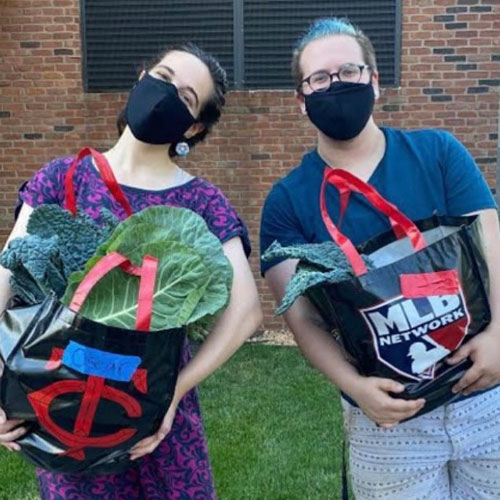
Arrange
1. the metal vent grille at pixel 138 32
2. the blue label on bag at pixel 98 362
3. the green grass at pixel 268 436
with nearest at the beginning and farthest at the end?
Answer: the blue label on bag at pixel 98 362 → the green grass at pixel 268 436 → the metal vent grille at pixel 138 32

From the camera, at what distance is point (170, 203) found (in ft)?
7.00

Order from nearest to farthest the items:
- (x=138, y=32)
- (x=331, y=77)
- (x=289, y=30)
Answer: (x=331, y=77) < (x=289, y=30) < (x=138, y=32)

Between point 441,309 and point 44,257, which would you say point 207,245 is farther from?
point 441,309

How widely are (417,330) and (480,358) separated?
232mm

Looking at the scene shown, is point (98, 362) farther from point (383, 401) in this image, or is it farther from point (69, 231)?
point (383, 401)

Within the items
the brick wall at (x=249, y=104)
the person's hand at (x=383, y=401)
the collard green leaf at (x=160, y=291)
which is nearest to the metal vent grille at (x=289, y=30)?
the brick wall at (x=249, y=104)

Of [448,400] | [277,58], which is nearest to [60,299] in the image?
[448,400]

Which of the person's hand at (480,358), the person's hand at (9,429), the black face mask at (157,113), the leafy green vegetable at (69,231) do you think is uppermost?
the black face mask at (157,113)

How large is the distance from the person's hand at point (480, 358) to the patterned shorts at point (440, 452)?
0.47 feet

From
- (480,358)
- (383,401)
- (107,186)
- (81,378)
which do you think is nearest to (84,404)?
(81,378)

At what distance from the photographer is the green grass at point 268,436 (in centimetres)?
402

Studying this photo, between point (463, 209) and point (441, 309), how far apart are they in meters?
0.37

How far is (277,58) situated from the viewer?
666cm

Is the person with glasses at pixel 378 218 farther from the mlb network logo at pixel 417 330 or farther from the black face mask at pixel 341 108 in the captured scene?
the mlb network logo at pixel 417 330
